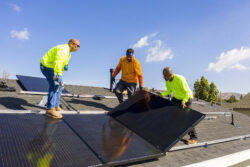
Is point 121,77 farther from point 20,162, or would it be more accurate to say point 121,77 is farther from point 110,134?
point 20,162

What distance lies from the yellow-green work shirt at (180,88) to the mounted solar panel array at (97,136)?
553 mm

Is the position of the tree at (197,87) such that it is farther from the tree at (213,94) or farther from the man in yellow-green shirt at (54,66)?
the man in yellow-green shirt at (54,66)

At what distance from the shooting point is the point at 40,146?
6.64 feet

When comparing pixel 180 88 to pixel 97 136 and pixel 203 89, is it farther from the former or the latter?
pixel 203 89

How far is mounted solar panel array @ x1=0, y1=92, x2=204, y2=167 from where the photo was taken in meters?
1.89

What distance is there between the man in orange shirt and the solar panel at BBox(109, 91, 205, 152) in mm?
1146

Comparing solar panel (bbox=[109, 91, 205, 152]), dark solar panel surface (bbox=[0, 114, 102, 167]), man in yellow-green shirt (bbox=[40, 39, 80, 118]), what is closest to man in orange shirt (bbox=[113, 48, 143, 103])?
solar panel (bbox=[109, 91, 205, 152])

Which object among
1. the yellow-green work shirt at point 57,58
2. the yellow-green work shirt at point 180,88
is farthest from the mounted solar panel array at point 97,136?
the yellow-green work shirt at point 57,58

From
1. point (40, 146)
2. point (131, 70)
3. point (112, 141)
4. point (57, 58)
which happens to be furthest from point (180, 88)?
point (40, 146)

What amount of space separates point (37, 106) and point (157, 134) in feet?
10.5

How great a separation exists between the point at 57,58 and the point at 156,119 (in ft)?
7.40

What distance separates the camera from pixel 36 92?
561 cm

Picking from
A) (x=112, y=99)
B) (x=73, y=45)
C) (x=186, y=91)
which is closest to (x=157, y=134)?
(x=186, y=91)

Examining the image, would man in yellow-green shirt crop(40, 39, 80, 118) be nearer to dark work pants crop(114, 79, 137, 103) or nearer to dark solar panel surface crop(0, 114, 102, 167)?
dark solar panel surface crop(0, 114, 102, 167)
